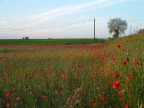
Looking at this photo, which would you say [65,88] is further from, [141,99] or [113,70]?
[141,99]

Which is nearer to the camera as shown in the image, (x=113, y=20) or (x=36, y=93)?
(x=36, y=93)

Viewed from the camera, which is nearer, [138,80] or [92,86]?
[138,80]

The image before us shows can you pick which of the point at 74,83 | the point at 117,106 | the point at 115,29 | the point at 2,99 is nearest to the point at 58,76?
the point at 74,83

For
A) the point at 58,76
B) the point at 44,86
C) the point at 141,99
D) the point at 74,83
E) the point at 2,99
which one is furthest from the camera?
the point at 58,76

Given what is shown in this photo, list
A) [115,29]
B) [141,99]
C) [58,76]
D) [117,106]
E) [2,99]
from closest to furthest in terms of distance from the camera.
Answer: [141,99] → [117,106] → [2,99] → [58,76] → [115,29]

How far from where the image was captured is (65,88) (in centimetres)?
630

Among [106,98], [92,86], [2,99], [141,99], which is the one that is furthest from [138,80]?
[2,99]

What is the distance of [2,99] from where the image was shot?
600 centimetres

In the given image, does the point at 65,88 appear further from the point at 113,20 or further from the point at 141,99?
the point at 113,20

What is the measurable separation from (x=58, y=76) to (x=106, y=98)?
2.20 m

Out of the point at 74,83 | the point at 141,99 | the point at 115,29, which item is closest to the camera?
the point at 141,99

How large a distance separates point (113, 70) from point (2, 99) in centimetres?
240

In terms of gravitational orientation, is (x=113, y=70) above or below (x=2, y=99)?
above

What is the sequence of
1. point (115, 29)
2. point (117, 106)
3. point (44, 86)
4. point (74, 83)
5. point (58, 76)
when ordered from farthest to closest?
point (115, 29), point (58, 76), point (74, 83), point (44, 86), point (117, 106)
